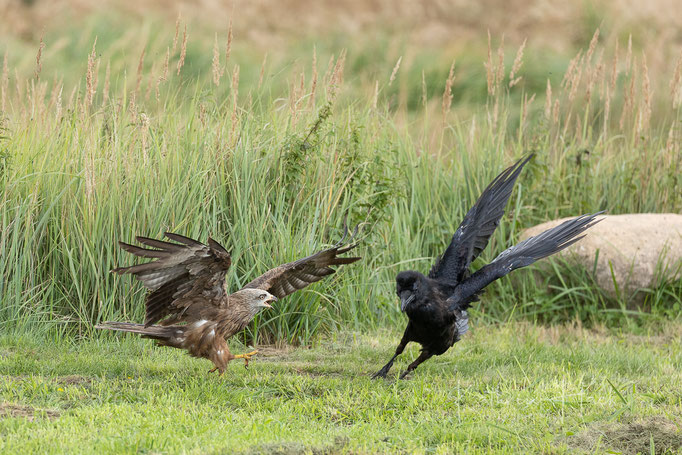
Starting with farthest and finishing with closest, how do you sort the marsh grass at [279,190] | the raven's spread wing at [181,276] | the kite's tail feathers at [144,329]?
the marsh grass at [279,190] < the kite's tail feathers at [144,329] < the raven's spread wing at [181,276]

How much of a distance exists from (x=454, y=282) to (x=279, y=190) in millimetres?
1800

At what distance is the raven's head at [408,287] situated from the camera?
488 cm

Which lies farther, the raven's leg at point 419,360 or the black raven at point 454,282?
the raven's leg at point 419,360

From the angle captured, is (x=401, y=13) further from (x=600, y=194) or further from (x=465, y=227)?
(x=465, y=227)

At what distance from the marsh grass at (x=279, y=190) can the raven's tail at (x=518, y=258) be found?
139cm

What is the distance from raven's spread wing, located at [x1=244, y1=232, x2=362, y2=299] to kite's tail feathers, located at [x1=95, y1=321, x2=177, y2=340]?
0.61m

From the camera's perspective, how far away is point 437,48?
1652cm

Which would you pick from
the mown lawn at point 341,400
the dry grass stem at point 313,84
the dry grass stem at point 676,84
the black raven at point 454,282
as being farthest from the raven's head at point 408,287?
the dry grass stem at point 676,84

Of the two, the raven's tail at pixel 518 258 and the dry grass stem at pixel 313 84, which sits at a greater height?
the dry grass stem at pixel 313 84

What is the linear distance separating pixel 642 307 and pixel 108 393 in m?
4.72

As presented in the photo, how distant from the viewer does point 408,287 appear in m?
4.93

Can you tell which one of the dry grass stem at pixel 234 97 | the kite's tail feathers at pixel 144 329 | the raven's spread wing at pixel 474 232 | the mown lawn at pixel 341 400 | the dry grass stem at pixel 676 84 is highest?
the dry grass stem at pixel 676 84

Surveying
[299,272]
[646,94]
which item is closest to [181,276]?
[299,272]

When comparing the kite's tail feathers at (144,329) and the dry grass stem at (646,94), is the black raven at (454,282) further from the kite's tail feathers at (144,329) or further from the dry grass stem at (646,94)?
the dry grass stem at (646,94)
